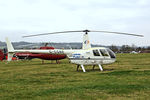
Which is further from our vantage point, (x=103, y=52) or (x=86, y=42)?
(x=86, y=42)

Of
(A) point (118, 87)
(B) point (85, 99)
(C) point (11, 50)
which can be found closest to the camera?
(B) point (85, 99)

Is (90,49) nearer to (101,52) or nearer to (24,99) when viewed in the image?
(101,52)

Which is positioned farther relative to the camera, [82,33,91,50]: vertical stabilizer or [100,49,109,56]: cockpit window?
[100,49,109,56]: cockpit window

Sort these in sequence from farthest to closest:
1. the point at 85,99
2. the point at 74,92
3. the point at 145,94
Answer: the point at 74,92 → the point at 145,94 → the point at 85,99

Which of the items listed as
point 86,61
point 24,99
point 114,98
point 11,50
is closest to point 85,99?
point 114,98

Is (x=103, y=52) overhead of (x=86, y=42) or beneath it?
beneath

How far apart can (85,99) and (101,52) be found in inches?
406

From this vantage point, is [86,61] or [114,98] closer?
[114,98]

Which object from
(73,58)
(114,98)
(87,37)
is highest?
(87,37)

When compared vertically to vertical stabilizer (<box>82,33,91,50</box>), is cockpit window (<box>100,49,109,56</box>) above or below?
below

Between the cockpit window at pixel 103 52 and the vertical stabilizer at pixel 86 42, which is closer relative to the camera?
the vertical stabilizer at pixel 86 42

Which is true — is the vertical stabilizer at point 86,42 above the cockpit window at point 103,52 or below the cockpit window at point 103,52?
above

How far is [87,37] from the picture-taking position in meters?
17.1

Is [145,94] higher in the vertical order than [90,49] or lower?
lower
